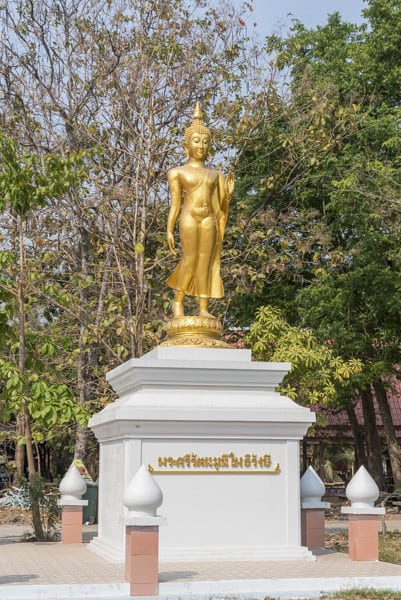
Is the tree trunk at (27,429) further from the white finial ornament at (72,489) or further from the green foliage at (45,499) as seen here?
the white finial ornament at (72,489)

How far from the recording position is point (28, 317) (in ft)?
63.8

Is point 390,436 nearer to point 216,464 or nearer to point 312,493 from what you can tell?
point 312,493

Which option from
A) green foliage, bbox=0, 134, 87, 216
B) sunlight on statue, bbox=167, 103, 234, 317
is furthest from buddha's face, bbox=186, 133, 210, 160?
green foliage, bbox=0, 134, 87, 216

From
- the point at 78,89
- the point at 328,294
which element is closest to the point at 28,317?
the point at 78,89

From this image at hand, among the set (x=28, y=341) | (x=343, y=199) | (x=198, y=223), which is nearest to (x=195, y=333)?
(x=198, y=223)

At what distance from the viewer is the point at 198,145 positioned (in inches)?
467

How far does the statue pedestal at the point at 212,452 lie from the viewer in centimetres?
1023

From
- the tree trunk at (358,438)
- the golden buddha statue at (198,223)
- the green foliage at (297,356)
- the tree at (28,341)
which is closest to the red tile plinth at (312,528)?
the golden buddha statue at (198,223)

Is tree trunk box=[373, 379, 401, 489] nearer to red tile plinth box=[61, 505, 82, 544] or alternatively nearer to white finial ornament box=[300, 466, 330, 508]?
white finial ornament box=[300, 466, 330, 508]

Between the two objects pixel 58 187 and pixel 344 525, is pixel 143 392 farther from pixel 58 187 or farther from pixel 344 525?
pixel 344 525

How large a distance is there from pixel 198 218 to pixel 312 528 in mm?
4264

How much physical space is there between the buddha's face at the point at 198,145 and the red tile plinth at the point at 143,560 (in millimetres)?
5433

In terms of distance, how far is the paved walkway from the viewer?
8.02m

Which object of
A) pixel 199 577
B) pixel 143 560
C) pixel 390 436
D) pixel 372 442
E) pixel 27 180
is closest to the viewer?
pixel 143 560
